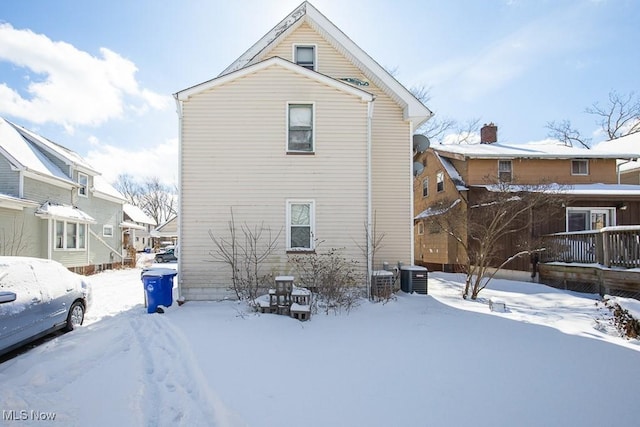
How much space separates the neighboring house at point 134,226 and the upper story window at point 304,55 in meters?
17.3

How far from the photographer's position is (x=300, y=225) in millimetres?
9422

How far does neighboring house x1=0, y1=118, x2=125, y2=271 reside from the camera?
529 inches

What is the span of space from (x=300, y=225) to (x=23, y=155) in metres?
13.9

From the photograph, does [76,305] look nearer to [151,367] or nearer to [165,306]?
[165,306]

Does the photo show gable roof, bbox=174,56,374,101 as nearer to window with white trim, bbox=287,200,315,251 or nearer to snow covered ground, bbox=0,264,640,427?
window with white trim, bbox=287,200,315,251

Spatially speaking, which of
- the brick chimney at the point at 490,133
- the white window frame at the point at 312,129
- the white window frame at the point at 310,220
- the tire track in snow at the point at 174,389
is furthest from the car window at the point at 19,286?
the brick chimney at the point at 490,133

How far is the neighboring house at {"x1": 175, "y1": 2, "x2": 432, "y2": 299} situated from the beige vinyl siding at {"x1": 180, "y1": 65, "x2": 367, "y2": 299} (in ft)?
0.09

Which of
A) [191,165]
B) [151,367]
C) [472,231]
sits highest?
[191,165]

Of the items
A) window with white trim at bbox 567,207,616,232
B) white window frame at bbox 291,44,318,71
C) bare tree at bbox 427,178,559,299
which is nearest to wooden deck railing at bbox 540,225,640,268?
bare tree at bbox 427,178,559,299

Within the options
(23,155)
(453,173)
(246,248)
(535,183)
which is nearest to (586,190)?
(535,183)

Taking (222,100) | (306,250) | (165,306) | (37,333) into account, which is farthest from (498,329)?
(222,100)

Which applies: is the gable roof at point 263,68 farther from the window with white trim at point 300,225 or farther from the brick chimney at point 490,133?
the brick chimney at point 490,133

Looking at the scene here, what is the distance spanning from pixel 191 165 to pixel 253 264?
3316 millimetres

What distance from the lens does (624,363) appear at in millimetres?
4430
